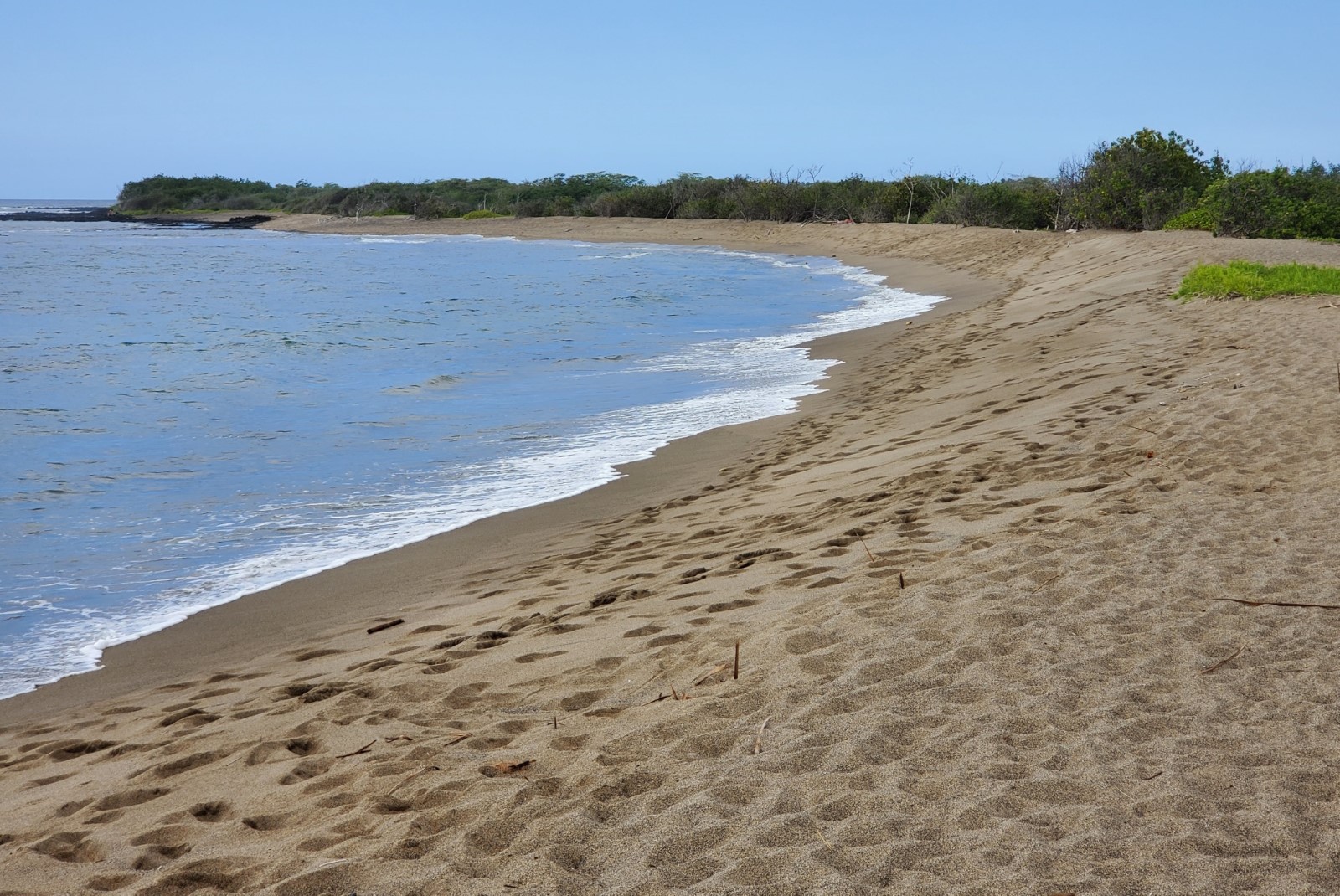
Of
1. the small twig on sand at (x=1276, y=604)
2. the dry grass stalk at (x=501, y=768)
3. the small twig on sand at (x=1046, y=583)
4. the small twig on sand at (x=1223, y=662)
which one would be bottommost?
the dry grass stalk at (x=501, y=768)

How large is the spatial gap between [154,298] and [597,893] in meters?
27.4

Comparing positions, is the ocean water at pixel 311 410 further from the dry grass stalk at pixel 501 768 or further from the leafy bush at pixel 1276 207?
the leafy bush at pixel 1276 207

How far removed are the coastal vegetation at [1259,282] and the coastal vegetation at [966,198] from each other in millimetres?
12191

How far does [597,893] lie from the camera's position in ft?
8.11

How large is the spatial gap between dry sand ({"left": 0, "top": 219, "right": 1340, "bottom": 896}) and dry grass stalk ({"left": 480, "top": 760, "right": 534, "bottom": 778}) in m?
0.03

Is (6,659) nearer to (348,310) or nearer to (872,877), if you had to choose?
(872,877)

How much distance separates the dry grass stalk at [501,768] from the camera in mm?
3221

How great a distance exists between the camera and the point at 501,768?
3246 mm

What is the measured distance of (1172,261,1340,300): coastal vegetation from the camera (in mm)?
12914

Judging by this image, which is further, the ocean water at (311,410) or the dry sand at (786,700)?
the ocean water at (311,410)

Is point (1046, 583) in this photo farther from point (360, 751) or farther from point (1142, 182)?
point (1142, 182)

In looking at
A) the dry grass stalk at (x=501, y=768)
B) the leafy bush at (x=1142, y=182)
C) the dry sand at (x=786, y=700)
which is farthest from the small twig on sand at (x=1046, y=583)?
the leafy bush at (x=1142, y=182)

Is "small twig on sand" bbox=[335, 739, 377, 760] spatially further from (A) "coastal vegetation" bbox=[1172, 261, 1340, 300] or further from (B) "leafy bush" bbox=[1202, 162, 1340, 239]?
(B) "leafy bush" bbox=[1202, 162, 1340, 239]

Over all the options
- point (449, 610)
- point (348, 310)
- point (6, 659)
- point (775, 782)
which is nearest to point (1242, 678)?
point (775, 782)
